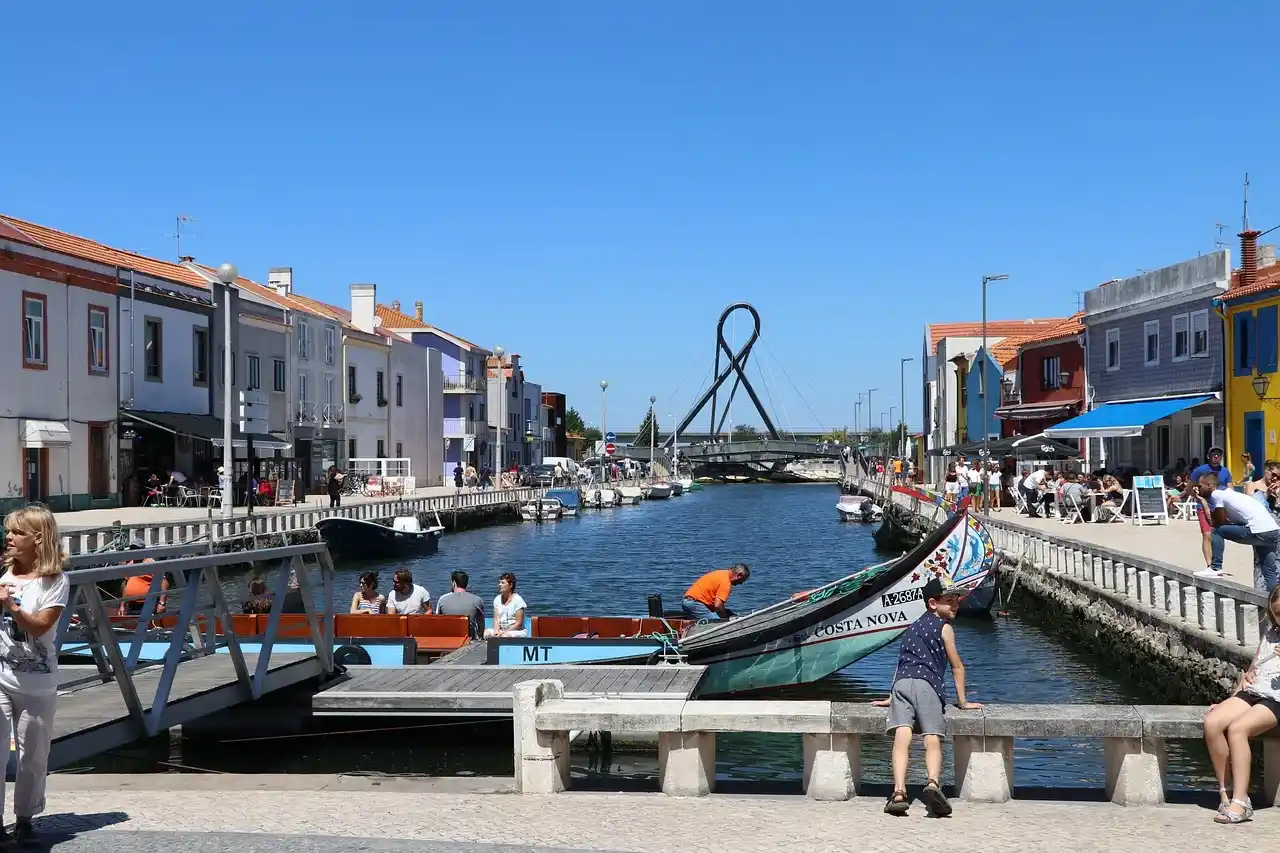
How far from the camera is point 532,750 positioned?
8609mm

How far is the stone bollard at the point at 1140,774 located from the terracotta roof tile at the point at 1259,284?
28.4m

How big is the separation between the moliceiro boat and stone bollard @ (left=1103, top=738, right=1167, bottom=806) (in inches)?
315

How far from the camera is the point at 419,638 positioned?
16906 mm

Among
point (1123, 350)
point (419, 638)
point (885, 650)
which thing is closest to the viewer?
point (419, 638)

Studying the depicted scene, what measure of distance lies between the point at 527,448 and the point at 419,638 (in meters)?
97.8

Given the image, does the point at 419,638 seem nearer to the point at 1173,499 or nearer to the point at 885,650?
the point at 885,650

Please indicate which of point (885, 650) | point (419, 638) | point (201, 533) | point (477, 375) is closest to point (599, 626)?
point (419, 638)

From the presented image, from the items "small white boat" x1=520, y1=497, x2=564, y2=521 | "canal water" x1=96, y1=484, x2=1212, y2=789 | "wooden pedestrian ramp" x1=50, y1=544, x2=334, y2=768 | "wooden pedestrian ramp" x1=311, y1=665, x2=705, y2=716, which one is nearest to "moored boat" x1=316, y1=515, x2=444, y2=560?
"canal water" x1=96, y1=484, x2=1212, y2=789

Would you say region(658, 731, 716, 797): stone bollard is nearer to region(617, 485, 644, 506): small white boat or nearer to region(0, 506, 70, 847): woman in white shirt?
region(0, 506, 70, 847): woman in white shirt

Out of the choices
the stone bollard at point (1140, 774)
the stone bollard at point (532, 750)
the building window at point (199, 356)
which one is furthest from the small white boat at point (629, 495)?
the stone bollard at point (1140, 774)

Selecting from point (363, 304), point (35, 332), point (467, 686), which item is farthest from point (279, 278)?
point (467, 686)

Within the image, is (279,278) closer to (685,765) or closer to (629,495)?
(629,495)

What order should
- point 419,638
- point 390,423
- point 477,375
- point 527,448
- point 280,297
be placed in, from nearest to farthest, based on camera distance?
point 419,638 < point 280,297 < point 390,423 < point 477,375 < point 527,448

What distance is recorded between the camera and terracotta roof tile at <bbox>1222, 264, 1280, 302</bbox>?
111 feet
